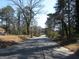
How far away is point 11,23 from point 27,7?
121 feet

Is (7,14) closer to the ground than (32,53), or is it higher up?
higher up

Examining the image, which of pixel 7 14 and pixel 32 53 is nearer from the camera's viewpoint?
pixel 32 53

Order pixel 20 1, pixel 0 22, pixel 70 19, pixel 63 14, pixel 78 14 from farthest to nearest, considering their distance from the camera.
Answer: pixel 0 22
pixel 20 1
pixel 63 14
pixel 70 19
pixel 78 14

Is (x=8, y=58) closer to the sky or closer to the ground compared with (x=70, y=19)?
closer to the ground

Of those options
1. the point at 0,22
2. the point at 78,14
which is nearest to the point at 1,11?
the point at 0,22

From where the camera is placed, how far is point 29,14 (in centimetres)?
8906

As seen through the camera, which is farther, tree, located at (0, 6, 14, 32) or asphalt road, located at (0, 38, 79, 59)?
tree, located at (0, 6, 14, 32)

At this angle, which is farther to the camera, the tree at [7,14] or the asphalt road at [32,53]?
the tree at [7,14]

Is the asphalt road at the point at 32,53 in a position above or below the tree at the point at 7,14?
below

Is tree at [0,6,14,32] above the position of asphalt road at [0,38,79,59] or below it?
above

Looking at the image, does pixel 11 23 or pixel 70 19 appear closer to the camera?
pixel 70 19

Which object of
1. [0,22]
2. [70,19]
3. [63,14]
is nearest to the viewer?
[70,19]

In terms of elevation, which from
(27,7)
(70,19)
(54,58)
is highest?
(27,7)

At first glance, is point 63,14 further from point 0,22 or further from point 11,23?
point 0,22
